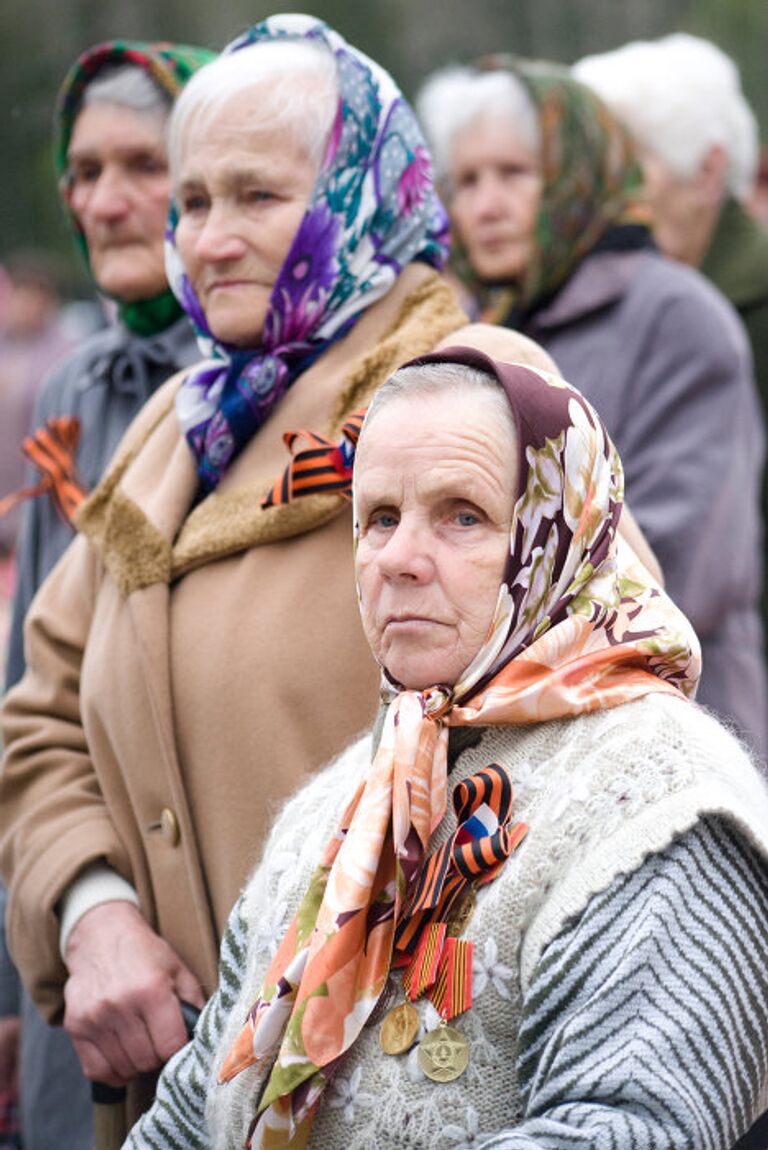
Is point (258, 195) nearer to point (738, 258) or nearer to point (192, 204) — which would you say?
point (192, 204)

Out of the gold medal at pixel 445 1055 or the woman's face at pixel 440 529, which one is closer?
the gold medal at pixel 445 1055

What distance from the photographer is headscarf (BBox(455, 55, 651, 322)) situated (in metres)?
4.57

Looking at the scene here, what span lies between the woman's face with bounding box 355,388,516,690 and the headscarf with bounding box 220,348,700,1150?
0.08 ft

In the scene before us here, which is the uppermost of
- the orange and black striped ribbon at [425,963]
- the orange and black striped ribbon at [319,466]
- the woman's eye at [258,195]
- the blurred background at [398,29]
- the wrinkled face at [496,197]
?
the woman's eye at [258,195]

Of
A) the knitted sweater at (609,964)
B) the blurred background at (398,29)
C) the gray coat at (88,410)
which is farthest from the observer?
the blurred background at (398,29)

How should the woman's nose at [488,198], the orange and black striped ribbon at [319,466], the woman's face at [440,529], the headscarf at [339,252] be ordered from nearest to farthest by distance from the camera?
the woman's face at [440,529] < the orange and black striped ribbon at [319,466] < the headscarf at [339,252] < the woman's nose at [488,198]

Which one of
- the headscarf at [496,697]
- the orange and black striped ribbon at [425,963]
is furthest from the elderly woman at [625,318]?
the orange and black striped ribbon at [425,963]

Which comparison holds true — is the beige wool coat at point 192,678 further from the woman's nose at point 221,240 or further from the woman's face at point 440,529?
the woman's face at point 440,529

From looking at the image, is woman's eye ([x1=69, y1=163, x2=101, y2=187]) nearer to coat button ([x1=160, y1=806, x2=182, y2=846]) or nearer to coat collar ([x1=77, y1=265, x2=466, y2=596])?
coat collar ([x1=77, y1=265, x2=466, y2=596])

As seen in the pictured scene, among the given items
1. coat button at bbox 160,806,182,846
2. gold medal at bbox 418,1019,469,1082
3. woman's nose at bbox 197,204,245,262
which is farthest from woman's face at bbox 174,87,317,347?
gold medal at bbox 418,1019,469,1082

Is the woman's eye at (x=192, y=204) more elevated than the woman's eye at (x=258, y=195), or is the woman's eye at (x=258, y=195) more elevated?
the woman's eye at (x=258, y=195)

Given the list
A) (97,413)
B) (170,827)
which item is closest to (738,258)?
(97,413)

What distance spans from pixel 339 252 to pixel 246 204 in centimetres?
19

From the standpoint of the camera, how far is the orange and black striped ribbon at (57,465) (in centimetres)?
393
